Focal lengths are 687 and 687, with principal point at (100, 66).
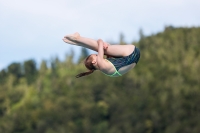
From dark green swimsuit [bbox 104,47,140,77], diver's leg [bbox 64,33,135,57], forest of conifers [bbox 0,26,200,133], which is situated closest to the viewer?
diver's leg [bbox 64,33,135,57]

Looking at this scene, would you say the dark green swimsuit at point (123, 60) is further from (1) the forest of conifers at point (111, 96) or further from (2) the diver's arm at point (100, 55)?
(1) the forest of conifers at point (111, 96)

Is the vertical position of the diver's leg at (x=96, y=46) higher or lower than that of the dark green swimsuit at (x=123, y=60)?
higher

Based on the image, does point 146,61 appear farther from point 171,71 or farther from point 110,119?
point 110,119

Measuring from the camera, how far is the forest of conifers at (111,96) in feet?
418

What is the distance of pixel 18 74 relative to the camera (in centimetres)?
17350

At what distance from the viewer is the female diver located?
51.2 ft

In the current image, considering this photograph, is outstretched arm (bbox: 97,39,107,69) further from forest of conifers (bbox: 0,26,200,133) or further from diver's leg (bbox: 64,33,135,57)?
forest of conifers (bbox: 0,26,200,133)

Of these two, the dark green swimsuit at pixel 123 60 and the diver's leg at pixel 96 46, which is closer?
the diver's leg at pixel 96 46

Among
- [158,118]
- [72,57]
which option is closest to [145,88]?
[158,118]

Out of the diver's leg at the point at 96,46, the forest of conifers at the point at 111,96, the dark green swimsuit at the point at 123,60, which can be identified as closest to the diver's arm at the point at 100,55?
the diver's leg at the point at 96,46

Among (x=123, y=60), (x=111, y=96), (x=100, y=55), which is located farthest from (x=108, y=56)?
(x=111, y=96)

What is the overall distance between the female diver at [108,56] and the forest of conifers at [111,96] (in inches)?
4225

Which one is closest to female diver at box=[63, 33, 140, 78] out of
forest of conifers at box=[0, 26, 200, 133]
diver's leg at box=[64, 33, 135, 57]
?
diver's leg at box=[64, 33, 135, 57]

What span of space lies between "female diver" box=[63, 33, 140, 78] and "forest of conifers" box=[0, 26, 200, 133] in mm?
107308
